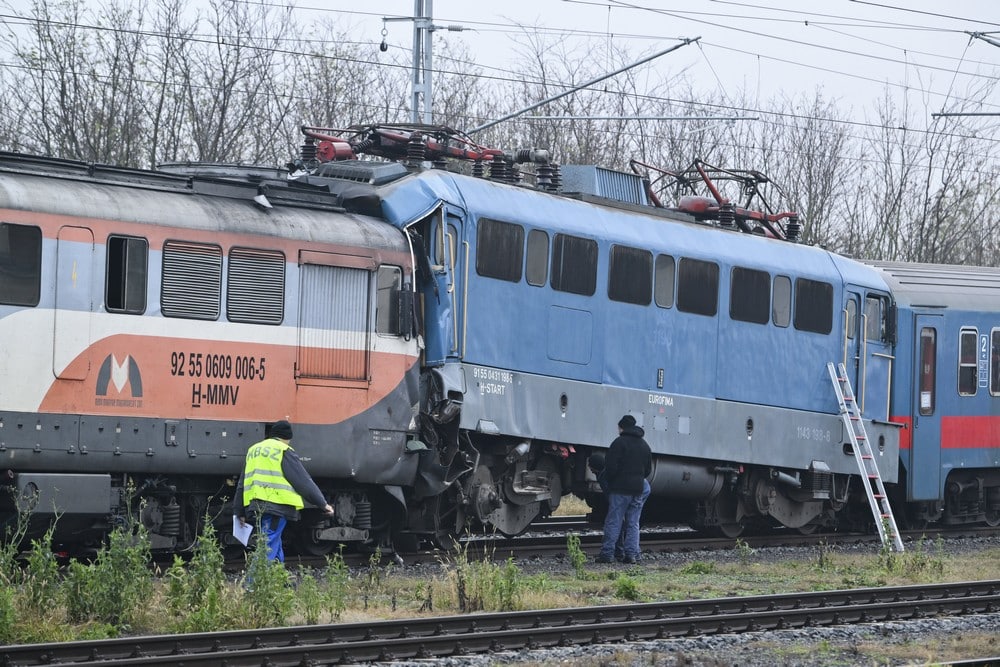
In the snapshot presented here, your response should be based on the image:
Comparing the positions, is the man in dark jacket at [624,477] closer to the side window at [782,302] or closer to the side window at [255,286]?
the side window at [782,302]

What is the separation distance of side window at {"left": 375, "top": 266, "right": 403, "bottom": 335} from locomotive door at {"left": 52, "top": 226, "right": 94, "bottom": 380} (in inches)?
133

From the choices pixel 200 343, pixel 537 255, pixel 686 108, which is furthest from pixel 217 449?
pixel 686 108

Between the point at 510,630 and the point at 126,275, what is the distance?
193 inches

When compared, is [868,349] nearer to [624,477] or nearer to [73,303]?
[624,477]

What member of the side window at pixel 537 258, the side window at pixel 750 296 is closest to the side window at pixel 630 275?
the side window at pixel 537 258

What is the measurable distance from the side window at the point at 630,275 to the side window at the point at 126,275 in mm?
6402

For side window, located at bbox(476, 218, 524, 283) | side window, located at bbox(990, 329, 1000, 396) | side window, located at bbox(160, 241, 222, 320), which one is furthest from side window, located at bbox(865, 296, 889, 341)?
side window, located at bbox(160, 241, 222, 320)

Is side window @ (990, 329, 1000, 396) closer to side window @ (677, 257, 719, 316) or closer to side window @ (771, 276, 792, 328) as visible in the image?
side window @ (771, 276, 792, 328)

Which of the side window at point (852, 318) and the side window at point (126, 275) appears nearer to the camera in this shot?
the side window at point (126, 275)

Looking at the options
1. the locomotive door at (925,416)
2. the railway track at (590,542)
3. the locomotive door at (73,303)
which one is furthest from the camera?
the locomotive door at (925,416)

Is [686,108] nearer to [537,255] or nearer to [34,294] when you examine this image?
[537,255]

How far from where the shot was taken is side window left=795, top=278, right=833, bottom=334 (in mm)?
21250

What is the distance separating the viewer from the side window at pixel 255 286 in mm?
14453

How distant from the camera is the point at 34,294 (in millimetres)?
12992
